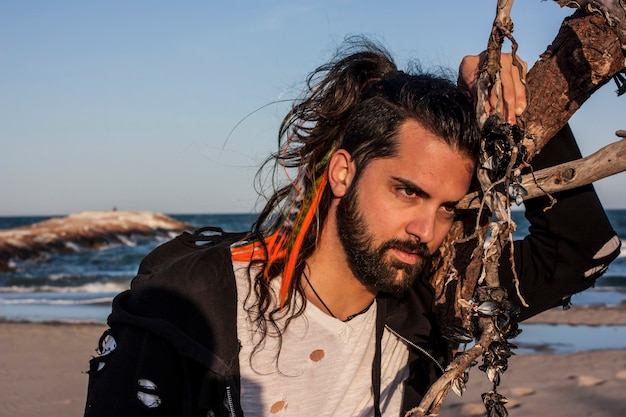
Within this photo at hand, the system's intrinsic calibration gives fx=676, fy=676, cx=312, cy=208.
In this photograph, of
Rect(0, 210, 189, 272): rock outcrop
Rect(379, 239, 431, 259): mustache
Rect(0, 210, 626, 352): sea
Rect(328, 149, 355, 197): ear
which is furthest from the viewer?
Rect(0, 210, 189, 272): rock outcrop

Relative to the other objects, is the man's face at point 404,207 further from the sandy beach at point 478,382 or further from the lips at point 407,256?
the sandy beach at point 478,382

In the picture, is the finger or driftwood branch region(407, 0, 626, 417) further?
the finger

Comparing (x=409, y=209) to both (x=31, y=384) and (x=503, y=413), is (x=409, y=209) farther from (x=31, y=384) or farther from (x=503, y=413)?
(x=31, y=384)

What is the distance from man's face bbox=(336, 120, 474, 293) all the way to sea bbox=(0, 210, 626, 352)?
778 millimetres

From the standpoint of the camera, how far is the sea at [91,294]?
853 centimetres

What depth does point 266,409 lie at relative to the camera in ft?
7.68

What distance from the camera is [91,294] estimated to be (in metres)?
14.1

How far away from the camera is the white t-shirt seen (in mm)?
2326

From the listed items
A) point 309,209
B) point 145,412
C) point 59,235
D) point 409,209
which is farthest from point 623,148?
point 59,235

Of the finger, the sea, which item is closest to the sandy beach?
the sea

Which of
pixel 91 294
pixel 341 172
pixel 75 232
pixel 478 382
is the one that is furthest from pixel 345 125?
pixel 75 232

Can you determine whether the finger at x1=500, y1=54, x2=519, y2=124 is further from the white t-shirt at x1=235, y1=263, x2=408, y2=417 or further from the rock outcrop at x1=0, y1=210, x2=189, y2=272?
the rock outcrop at x1=0, y1=210, x2=189, y2=272

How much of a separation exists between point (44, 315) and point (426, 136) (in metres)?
10.1

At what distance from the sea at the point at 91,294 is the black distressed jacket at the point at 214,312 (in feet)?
2.79
